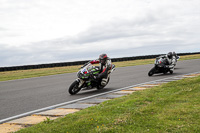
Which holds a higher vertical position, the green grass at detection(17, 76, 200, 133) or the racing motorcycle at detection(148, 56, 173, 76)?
the racing motorcycle at detection(148, 56, 173, 76)

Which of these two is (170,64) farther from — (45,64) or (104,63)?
(45,64)

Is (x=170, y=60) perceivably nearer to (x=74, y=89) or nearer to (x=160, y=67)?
(x=160, y=67)

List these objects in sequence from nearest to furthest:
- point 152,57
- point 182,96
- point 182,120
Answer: point 182,120 < point 182,96 < point 152,57

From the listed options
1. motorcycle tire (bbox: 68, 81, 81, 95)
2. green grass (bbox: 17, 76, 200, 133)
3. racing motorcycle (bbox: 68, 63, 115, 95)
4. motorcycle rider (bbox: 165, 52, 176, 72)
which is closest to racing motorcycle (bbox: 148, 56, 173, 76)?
motorcycle rider (bbox: 165, 52, 176, 72)

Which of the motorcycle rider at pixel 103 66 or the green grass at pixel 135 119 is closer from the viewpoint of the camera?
the green grass at pixel 135 119

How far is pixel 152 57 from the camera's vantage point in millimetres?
45250

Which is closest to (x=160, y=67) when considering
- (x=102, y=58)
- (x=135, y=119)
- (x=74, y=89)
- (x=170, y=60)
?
(x=170, y=60)

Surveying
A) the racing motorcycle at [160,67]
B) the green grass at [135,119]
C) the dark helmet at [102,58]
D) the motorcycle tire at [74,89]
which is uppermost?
the dark helmet at [102,58]

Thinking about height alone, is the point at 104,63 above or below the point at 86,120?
above

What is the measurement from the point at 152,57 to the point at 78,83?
37.5 meters

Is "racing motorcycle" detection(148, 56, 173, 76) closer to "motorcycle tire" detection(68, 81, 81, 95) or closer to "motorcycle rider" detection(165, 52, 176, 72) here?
"motorcycle rider" detection(165, 52, 176, 72)

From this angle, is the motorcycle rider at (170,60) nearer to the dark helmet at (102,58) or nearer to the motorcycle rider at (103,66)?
the motorcycle rider at (103,66)

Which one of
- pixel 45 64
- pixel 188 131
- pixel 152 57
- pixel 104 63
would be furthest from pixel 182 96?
pixel 152 57

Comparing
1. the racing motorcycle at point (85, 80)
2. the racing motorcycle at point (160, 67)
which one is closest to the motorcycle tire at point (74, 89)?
the racing motorcycle at point (85, 80)
